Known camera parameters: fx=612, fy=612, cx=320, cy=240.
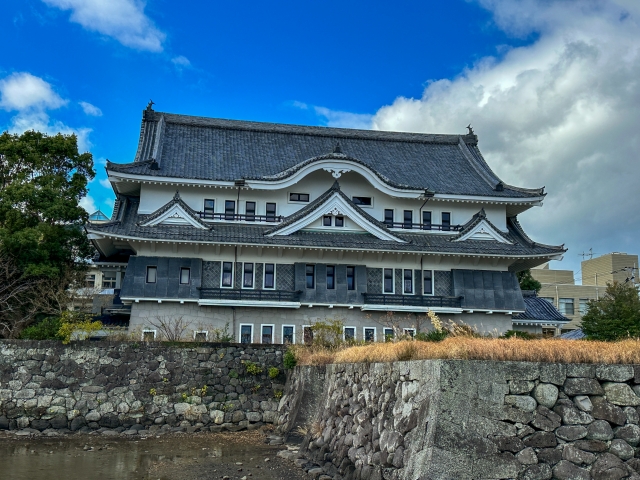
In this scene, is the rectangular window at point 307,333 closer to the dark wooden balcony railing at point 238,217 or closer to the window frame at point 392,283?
the window frame at point 392,283

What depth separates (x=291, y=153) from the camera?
41.2 metres

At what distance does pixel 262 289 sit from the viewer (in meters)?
33.4

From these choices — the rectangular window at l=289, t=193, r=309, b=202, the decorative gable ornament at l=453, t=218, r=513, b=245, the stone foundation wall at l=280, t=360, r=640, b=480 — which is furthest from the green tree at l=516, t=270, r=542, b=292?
the stone foundation wall at l=280, t=360, r=640, b=480

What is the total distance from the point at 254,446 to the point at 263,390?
457cm

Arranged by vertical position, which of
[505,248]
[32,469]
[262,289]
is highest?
[505,248]

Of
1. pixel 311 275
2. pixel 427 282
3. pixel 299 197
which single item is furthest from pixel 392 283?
pixel 299 197

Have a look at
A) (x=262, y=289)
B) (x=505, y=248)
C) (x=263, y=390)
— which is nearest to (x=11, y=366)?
(x=263, y=390)

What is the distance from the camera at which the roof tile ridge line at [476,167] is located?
1567 inches

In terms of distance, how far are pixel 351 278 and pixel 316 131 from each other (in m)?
13.9

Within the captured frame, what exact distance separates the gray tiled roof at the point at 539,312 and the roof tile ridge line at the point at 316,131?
13407 mm

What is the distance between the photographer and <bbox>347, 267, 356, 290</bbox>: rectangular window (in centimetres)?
3430

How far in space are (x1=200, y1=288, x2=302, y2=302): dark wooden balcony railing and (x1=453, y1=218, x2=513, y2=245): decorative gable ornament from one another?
11.1 meters

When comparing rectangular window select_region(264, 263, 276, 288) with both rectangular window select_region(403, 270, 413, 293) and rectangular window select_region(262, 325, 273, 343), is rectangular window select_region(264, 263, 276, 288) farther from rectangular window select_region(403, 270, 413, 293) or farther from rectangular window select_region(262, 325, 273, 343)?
rectangular window select_region(403, 270, 413, 293)

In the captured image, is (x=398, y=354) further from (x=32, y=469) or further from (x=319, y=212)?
(x=319, y=212)
